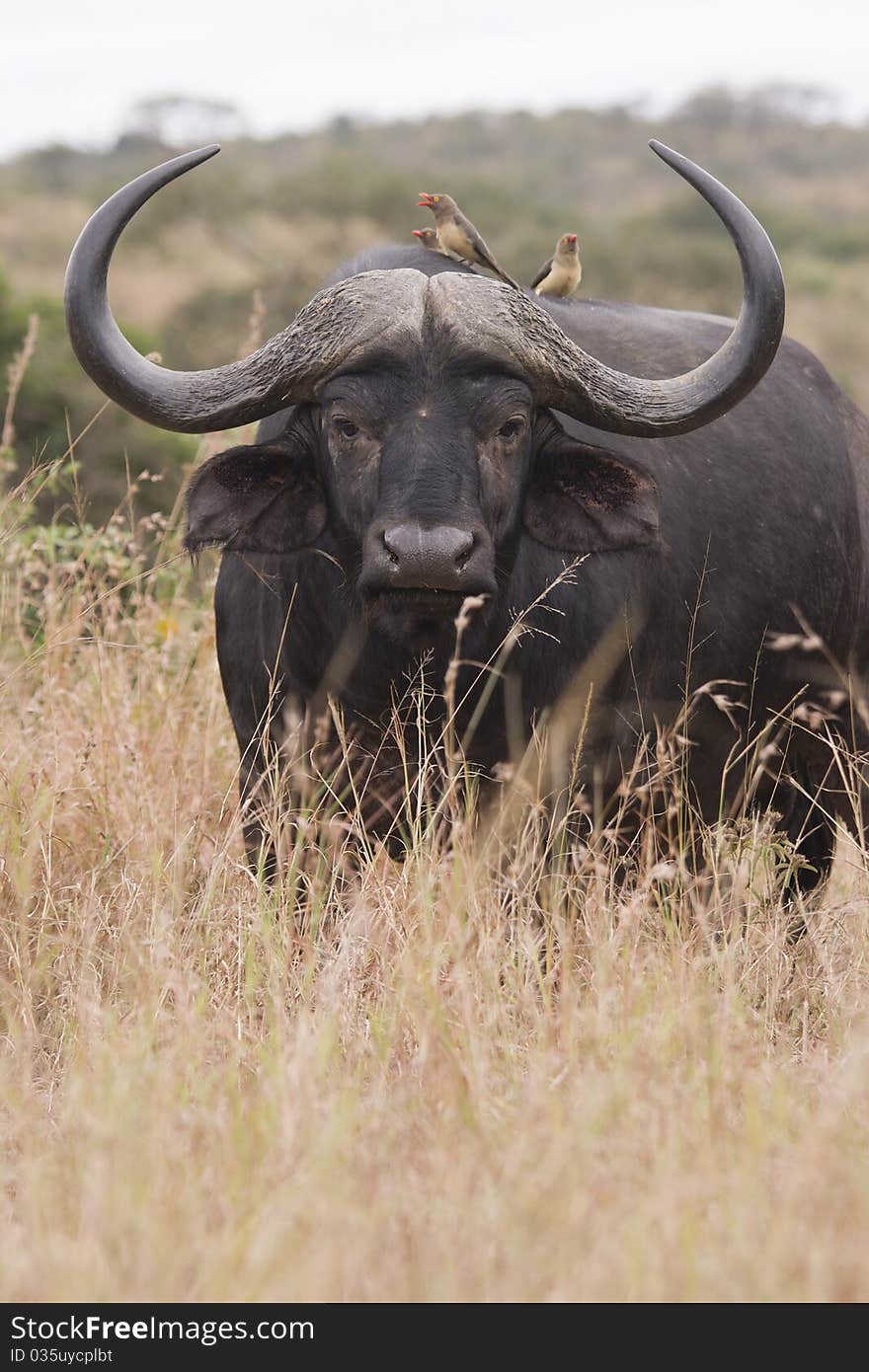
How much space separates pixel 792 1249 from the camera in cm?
251

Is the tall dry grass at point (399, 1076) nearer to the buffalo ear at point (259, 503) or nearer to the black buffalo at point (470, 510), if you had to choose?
the black buffalo at point (470, 510)

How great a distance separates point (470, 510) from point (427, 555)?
0.21m

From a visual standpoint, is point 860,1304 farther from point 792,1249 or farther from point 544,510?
point 544,510

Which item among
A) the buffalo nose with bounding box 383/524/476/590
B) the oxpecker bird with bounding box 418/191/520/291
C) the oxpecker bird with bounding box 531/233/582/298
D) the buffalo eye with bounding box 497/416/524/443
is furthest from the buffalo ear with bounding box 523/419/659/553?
the oxpecker bird with bounding box 531/233/582/298

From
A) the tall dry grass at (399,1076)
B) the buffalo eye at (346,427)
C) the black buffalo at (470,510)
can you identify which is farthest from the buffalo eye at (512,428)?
the tall dry grass at (399,1076)

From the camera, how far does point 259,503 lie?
171 inches

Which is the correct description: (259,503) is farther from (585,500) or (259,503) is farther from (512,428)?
(585,500)

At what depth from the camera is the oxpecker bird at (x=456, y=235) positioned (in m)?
5.15

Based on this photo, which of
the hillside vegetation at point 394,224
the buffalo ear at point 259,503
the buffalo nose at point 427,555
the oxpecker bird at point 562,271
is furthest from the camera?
the hillside vegetation at point 394,224

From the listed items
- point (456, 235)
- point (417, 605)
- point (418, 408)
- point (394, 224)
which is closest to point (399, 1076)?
point (417, 605)

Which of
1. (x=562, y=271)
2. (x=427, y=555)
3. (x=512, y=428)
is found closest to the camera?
(x=427, y=555)

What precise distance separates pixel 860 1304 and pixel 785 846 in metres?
2.43

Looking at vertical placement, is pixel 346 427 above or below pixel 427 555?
above

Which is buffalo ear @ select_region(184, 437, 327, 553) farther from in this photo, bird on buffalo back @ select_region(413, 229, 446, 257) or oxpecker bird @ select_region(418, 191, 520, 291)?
bird on buffalo back @ select_region(413, 229, 446, 257)
